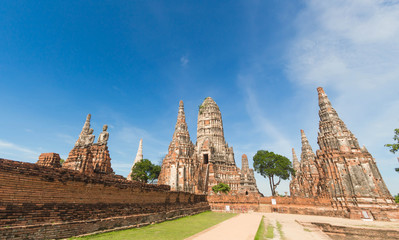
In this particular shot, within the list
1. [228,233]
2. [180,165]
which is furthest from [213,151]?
[228,233]

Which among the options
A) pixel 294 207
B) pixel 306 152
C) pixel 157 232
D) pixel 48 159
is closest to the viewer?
pixel 157 232

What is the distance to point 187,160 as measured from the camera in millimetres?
33188

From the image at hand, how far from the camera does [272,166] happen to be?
44.8m

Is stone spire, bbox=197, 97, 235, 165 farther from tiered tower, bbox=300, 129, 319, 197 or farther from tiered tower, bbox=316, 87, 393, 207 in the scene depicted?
tiered tower, bbox=316, 87, 393, 207

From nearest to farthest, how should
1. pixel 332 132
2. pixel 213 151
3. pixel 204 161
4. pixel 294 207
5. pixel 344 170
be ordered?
pixel 344 170 < pixel 294 207 < pixel 332 132 < pixel 204 161 < pixel 213 151

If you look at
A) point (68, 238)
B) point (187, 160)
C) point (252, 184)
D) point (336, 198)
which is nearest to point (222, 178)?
point (252, 184)

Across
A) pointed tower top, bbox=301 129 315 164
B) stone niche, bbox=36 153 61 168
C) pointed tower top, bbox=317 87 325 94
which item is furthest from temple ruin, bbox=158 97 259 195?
stone niche, bbox=36 153 61 168

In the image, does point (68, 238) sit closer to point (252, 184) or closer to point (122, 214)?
point (122, 214)

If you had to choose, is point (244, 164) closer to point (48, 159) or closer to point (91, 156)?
point (91, 156)

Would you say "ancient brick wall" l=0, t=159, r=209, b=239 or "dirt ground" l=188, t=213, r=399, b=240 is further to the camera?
"dirt ground" l=188, t=213, r=399, b=240

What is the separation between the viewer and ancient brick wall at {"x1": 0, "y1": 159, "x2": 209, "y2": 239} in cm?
542

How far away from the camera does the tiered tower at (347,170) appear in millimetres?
21172

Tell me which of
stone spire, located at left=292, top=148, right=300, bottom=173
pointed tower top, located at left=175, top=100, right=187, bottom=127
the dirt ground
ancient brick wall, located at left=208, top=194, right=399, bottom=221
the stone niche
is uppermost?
pointed tower top, located at left=175, top=100, right=187, bottom=127

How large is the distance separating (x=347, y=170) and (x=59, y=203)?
28.3 metres
